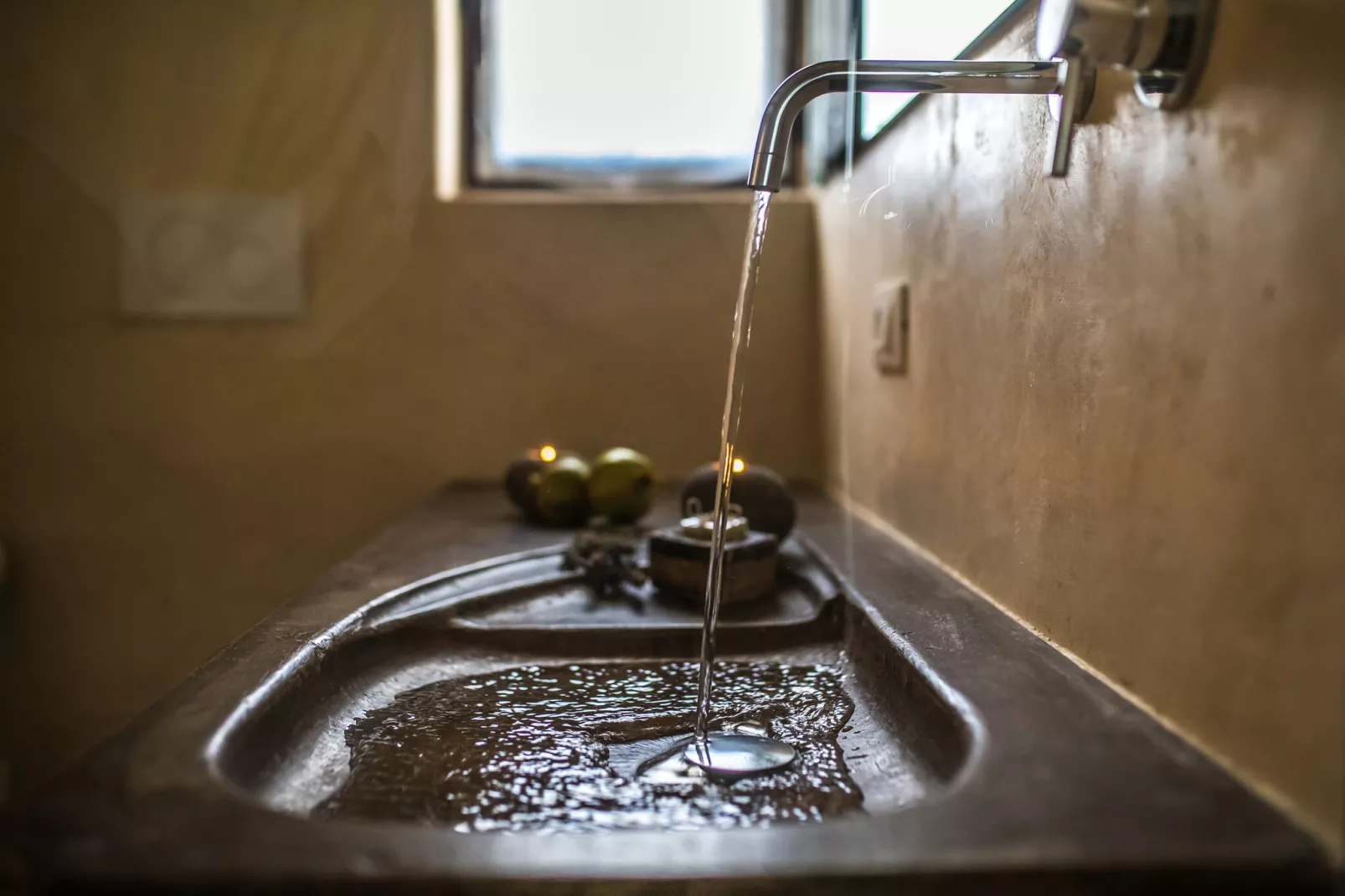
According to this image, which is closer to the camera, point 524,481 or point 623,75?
point 524,481

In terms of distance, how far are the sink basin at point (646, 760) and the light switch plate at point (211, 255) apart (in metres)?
0.83

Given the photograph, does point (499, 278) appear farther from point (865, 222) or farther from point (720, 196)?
point (865, 222)

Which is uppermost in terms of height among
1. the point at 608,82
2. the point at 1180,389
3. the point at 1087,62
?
the point at 608,82

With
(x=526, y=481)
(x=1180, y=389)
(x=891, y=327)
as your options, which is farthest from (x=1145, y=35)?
(x=526, y=481)

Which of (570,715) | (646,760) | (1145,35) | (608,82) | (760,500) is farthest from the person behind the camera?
(608,82)

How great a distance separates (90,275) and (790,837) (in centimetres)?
174

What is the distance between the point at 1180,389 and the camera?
61 cm

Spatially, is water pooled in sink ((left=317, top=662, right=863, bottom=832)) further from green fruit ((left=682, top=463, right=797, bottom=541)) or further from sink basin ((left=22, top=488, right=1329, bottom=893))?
green fruit ((left=682, top=463, right=797, bottom=541))

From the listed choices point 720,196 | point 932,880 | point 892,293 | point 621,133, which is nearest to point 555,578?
point 892,293

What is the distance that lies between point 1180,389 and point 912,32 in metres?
0.77

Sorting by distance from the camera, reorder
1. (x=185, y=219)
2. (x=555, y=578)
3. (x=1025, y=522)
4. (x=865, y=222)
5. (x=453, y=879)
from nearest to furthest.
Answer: (x=453, y=879)
(x=1025, y=522)
(x=555, y=578)
(x=865, y=222)
(x=185, y=219)

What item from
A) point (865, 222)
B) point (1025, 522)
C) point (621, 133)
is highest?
point (621, 133)

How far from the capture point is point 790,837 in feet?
1.57

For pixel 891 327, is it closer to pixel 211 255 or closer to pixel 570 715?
pixel 570 715
